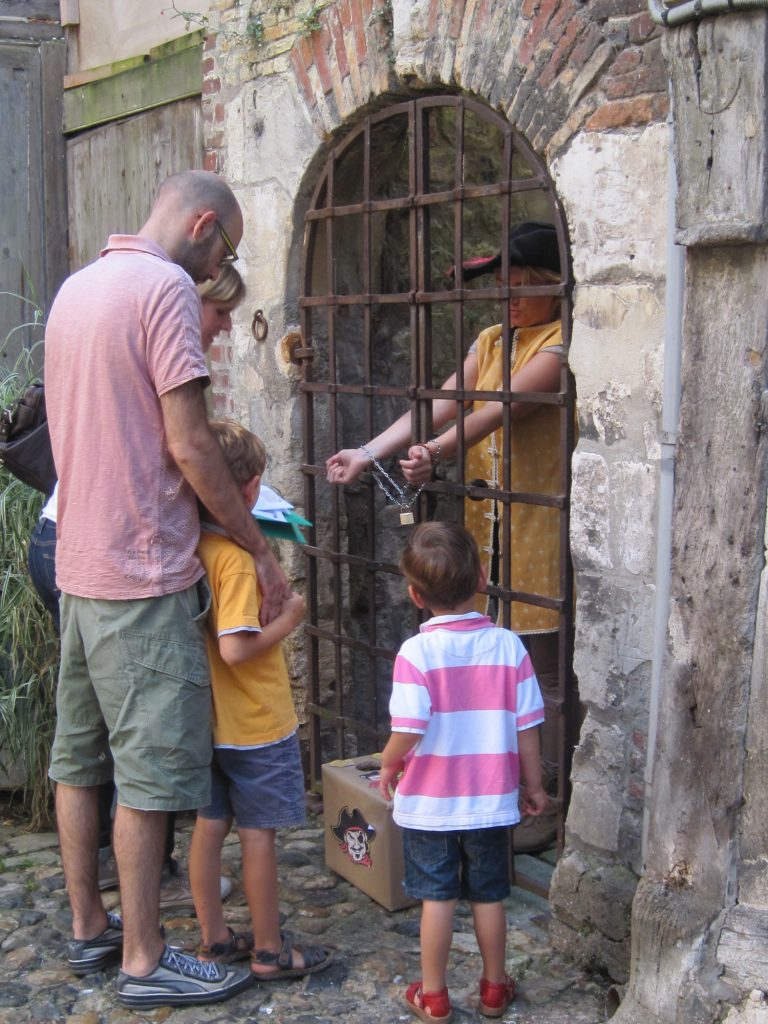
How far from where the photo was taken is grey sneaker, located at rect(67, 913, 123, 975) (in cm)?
328

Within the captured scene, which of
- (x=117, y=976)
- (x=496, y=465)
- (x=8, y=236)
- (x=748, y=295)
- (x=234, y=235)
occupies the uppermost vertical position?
(x=8, y=236)

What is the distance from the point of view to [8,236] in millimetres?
6340

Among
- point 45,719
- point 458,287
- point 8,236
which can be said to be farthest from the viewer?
point 8,236

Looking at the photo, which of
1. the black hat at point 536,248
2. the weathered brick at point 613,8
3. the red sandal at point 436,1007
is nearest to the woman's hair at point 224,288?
the black hat at point 536,248

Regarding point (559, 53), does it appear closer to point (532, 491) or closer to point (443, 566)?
point (532, 491)

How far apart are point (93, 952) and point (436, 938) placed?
0.98 metres

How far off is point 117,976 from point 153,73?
3730mm

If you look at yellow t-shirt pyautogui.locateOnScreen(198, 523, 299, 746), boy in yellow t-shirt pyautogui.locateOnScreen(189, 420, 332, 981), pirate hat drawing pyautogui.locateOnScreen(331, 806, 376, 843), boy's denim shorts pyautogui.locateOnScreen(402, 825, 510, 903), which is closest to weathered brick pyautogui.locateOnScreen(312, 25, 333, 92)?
boy in yellow t-shirt pyautogui.locateOnScreen(189, 420, 332, 981)

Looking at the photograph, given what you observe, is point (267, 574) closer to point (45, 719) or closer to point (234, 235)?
point (234, 235)

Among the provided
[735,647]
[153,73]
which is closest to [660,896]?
[735,647]

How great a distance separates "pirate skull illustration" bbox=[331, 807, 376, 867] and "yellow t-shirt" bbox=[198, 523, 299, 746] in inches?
24.1

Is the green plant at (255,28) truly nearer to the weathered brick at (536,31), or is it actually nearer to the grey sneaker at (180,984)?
the weathered brick at (536,31)

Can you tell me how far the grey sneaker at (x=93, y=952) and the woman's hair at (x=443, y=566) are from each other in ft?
4.34

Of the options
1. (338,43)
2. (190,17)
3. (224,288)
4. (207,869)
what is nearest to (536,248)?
(224,288)
